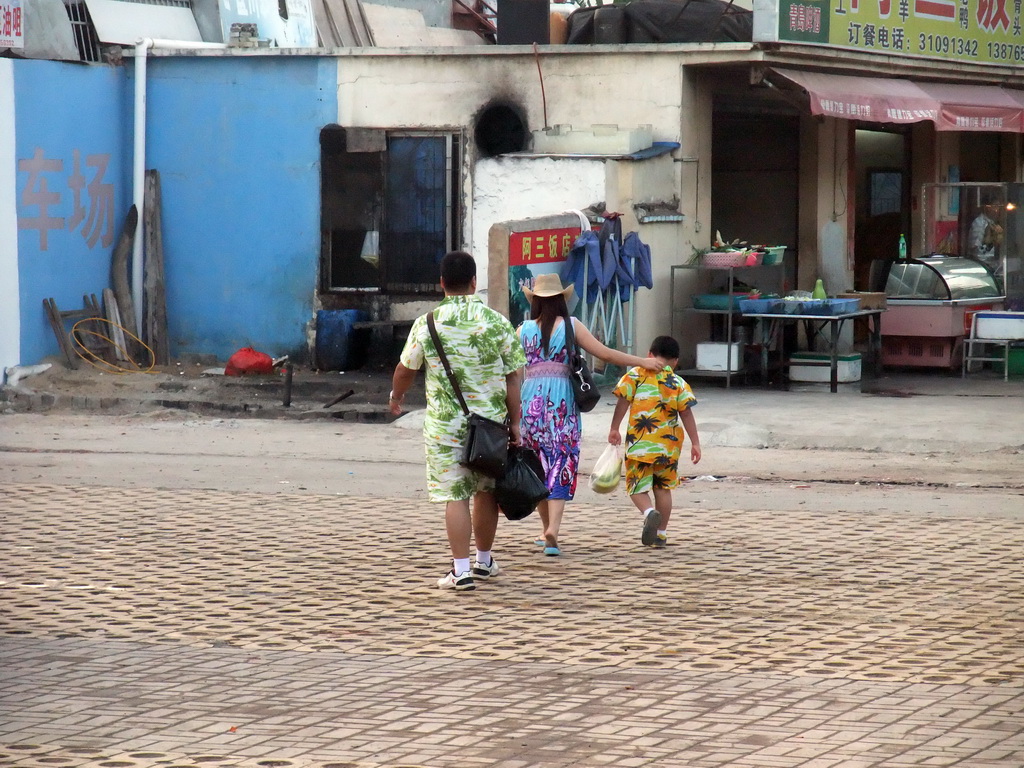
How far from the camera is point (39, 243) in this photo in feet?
55.5

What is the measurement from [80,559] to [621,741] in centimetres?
439

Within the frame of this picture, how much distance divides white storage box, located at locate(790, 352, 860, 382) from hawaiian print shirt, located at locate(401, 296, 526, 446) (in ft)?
30.6

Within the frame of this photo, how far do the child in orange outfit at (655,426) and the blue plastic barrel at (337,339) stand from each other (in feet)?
28.7

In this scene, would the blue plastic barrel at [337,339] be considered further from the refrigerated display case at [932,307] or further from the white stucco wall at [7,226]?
the refrigerated display case at [932,307]

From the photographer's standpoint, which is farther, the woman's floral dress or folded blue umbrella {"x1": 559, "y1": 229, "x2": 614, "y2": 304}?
folded blue umbrella {"x1": 559, "y1": 229, "x2": 614, "y2": 304}

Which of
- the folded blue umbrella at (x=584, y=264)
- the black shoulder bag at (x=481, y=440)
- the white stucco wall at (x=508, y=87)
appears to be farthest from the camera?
the white stucco wall at (x=508, y=87)

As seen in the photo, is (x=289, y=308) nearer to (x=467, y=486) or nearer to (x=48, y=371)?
(x=48, y=371)

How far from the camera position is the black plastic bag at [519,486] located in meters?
7.82

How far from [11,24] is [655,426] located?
1036 centimetres

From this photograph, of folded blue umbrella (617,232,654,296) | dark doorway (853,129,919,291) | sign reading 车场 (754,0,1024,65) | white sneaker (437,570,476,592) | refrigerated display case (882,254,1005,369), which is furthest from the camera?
dark doorway (853,129,919,291)

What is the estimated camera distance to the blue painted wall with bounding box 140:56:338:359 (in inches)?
698

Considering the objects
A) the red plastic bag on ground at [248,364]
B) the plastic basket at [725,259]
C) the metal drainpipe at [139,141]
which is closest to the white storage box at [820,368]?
the plastic basket at [725,259]

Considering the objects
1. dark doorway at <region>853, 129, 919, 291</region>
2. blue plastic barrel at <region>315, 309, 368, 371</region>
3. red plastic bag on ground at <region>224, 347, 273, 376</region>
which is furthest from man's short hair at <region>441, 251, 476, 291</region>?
dark doorway at <region>853, 129, 919, 291</region>

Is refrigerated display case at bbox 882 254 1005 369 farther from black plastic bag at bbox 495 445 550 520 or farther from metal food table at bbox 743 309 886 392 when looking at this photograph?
black plastic bag at bbox 495 445 550 520
